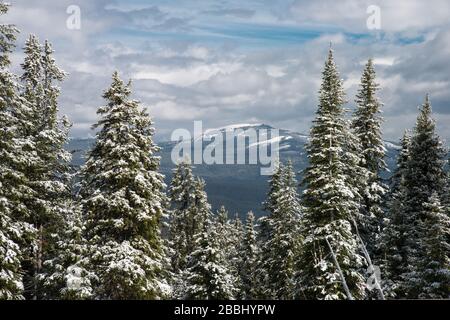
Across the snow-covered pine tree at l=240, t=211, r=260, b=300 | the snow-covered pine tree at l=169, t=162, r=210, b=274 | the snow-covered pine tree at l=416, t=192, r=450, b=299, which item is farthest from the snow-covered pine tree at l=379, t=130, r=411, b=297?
the snow-covered pine tree at l=169, t=162, r=210, b=274

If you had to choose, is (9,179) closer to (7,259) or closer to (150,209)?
(7,259)

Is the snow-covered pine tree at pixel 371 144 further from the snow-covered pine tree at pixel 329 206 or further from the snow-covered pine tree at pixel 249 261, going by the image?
the snow-covered pine tree at pixel 249 261

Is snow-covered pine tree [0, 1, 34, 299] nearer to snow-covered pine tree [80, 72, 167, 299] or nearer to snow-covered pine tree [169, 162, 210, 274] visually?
snow-covered pine tree [80, 72, 167, 299]

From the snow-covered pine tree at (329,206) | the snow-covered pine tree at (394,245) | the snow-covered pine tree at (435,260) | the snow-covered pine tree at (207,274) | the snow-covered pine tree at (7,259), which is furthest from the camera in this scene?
the snow-covered pine tree at (207,274)

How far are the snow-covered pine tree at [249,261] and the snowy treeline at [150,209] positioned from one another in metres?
9.50

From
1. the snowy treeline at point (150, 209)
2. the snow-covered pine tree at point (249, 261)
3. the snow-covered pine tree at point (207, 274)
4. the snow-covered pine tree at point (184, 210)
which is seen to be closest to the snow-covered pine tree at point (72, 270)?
the snowy treeline at point (150, 209)

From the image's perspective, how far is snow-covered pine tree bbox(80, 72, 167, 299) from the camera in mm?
19984

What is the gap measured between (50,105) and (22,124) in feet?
13.3

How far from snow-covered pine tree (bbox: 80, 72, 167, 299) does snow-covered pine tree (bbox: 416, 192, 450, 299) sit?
539 inches

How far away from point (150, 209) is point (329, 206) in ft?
33.2

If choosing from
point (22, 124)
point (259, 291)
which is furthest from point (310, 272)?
point (259, 291)

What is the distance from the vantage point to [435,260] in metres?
24.4

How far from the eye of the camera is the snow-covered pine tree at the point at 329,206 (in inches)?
958
